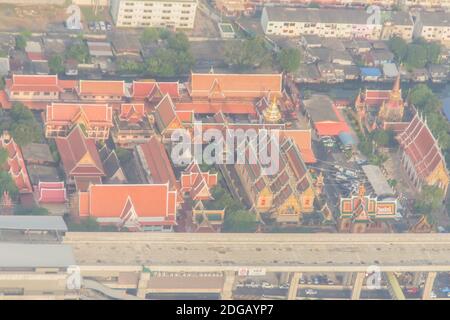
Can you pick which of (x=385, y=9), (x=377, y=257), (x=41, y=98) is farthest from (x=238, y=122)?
(x=385, y=9)

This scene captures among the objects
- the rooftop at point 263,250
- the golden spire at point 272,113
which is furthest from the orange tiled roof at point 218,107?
the rooftop at point 263,250

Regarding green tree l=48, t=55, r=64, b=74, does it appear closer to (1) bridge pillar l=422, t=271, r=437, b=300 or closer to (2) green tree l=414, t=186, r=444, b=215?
(2) green tree l=414, t=186, r=444, b=215

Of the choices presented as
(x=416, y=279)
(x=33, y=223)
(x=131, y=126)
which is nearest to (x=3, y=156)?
(x=33, y=223)

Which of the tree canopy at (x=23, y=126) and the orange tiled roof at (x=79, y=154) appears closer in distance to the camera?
the orange tiled roof at (x=79, y=154)

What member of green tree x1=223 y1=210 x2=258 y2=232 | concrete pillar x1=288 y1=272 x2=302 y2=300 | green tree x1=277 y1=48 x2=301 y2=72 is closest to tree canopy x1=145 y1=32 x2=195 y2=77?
green tree x1=277 y1=48 x2=301 y2=72

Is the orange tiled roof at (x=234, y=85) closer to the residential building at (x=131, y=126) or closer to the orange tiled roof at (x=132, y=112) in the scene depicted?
the orange tiled roof at (x=132, y=112)
